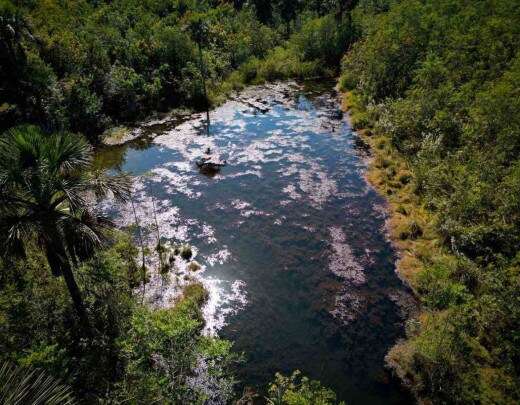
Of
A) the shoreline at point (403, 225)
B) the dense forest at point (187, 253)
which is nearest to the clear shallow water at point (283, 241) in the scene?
the shoreline at point (403, 225)

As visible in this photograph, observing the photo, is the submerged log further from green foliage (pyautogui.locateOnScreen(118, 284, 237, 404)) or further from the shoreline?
green foliage (pyautogui.locateOnScreen(118, 284, 237, 404))

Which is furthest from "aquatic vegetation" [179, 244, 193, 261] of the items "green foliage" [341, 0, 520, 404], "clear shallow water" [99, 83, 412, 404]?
"green foliage" [341, 0, 520, 404]

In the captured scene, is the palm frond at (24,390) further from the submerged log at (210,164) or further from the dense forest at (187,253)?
the submerged log at (210,164)

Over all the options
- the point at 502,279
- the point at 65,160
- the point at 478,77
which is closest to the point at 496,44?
the point at 478,77

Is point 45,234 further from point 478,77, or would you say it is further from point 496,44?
point 496,44

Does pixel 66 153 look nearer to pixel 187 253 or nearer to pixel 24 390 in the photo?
pixel 24 390

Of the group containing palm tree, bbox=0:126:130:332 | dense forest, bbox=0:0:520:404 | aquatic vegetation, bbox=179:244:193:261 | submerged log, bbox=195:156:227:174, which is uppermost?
palm tree, bbox=0:126:130:332
